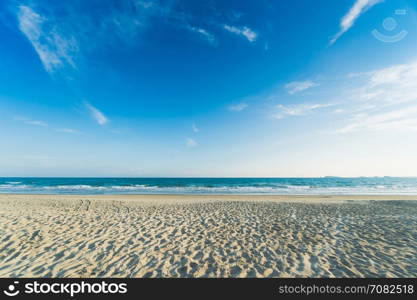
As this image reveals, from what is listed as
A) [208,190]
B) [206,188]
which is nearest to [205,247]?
[208,190]

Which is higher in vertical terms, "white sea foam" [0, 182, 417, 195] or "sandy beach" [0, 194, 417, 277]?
"sandy beach" [0, 194, 417, 277]

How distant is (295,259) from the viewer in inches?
209

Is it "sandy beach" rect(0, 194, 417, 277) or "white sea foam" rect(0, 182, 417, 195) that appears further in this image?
"white sea foam" rect(0, 182, 417, 195)

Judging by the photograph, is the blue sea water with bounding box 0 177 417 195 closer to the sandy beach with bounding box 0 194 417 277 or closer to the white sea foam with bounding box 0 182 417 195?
the white sea foam with bounding box 0 182 417 195

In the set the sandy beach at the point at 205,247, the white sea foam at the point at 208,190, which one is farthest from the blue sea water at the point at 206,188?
the sandy beach at the point at 205,247

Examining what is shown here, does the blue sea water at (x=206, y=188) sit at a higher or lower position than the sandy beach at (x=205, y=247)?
lower

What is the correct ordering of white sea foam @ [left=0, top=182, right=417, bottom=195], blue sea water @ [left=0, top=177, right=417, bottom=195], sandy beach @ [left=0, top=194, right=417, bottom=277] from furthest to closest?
blue sea water @ [left=0, top=177, right=417, bottom=195] < white sea foam @ [left=0, top=182, right=417, bottom=195] < sandy beach @ [left=0, top=194, right=417, bottom=277]

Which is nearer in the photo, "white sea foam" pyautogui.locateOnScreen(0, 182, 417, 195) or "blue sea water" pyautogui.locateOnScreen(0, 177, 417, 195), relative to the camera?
"white sea foam" pyautogui.locateOnScreen(0, 182, 417, 195)

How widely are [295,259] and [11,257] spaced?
329 inches

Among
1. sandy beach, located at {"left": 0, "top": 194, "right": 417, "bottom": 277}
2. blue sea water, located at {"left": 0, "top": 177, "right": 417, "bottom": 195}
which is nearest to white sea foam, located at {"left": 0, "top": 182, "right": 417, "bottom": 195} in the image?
blue sea water, located at {"left": 0, "top": 177, "right": 417, "bottom": 195}

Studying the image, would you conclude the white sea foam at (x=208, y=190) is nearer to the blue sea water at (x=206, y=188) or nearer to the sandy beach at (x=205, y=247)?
the blue sea water at (x=206, y=188)

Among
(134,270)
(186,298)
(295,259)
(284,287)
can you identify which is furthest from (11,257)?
(295,259)

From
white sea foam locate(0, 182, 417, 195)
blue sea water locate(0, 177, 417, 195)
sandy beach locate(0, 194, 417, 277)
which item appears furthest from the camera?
blue sea water locate(0, 177, 417, 195)

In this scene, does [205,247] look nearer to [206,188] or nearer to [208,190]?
[208,190]
